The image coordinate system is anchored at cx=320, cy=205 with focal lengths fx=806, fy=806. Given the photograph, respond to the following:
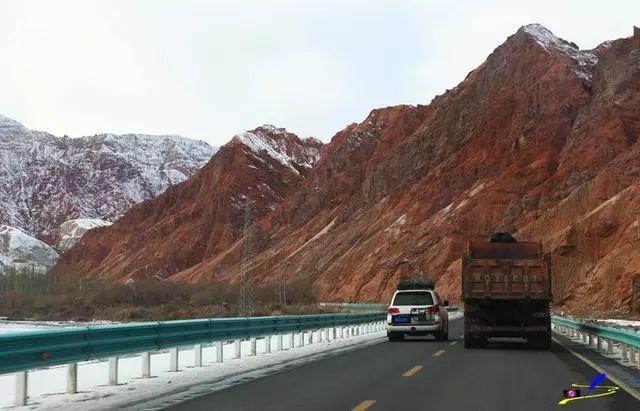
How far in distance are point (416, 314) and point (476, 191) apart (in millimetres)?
75072

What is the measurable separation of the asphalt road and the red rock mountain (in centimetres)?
5274

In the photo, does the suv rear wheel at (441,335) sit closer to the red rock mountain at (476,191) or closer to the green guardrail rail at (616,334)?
the green guardrail rail at (616,334)

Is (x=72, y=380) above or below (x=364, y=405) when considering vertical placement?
above

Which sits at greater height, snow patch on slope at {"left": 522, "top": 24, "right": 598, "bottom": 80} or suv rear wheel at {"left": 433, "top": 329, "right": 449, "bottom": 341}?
snow patch on slope at {"left": 522, "top": 24, "right": 598, "bottom": 80}

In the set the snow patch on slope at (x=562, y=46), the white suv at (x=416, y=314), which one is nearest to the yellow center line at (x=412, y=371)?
the white suv at (x=416, y=314)

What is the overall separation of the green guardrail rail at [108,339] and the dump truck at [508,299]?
5414mm

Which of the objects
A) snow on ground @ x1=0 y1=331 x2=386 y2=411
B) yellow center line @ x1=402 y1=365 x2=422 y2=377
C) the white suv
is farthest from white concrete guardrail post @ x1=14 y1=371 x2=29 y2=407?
the white suv

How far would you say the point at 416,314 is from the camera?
963 inches

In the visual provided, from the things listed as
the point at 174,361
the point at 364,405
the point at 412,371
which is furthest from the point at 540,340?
the point at 364,405

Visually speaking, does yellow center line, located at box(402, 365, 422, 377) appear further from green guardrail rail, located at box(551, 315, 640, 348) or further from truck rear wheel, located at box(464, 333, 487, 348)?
truck rear wheel, located at box(464, 333, 487, 348)

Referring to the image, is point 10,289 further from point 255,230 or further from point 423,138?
point 423,138

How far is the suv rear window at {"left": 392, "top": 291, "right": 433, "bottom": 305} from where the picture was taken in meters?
24.7

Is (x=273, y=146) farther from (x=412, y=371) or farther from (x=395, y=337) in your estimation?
(x=412, y=371)

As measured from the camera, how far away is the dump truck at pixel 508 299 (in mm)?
20500
